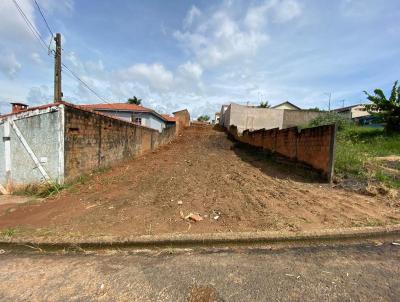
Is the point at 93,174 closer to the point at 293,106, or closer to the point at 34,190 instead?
the point at 34,190

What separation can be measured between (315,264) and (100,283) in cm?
231

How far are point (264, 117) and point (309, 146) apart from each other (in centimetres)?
1697

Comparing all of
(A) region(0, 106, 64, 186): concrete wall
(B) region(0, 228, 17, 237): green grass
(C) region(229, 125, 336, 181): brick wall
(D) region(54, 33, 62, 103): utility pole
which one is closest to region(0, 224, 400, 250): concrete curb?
(B) region(0, 228, 17, 237): green grass

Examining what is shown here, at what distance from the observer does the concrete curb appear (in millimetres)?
3273

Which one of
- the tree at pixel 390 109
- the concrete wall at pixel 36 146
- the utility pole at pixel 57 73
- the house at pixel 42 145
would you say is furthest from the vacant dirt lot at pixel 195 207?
the tree at pixel 390 109

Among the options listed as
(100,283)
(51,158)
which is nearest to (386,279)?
(100,283)

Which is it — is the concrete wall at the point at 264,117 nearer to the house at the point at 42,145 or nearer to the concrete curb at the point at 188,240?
the house at the point at 42,145

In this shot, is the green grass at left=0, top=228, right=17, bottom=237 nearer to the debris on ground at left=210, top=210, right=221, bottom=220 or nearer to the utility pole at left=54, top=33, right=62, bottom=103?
the debris on ground at left=210, top=210, right=221, bottom=220

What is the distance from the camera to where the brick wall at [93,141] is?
622cm

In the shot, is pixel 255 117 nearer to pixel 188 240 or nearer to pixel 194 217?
pixel 194 217

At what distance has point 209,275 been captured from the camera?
251cm

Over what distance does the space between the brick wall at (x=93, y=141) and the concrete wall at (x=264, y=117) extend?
14749 mm

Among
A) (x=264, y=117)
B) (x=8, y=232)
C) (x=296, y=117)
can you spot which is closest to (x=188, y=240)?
(x=8, y=232)

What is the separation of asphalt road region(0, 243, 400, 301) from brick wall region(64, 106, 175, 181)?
357 centimetres
